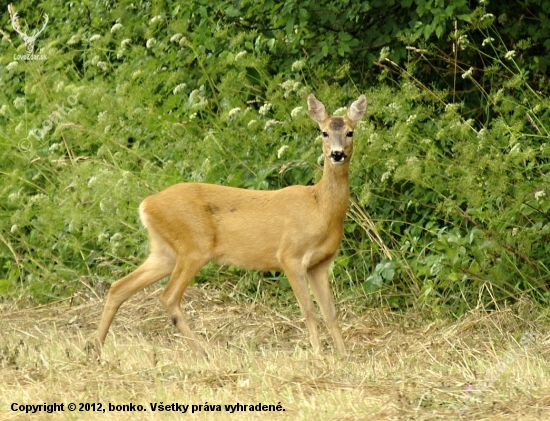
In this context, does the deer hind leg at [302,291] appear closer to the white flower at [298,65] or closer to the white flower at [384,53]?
the white flower at [384,53]

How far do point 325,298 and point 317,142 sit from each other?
1.55 meters

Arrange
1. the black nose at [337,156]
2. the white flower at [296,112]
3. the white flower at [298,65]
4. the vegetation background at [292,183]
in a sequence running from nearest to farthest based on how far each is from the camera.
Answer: the vegetation background at [292,183] < the black nose at [337,156] < the white flower at [296,112] < the white flower at [298,65]

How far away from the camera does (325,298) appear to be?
8.19m

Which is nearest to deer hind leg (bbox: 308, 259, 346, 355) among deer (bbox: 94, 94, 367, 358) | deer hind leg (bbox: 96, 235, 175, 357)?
deer (bbox: 94, 94, 367, 358)

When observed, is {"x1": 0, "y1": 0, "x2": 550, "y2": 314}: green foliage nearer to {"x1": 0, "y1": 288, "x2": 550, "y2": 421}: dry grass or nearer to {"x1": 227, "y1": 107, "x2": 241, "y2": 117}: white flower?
{"x1": 227, "y1": 107, "x2": 241, "y2": 117}: white flower

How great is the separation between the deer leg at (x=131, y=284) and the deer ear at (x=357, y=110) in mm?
1564

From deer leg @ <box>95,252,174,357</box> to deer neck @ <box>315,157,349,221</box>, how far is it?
1124mm

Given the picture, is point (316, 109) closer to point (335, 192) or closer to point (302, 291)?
point (335, 192)

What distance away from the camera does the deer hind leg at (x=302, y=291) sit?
7.93m

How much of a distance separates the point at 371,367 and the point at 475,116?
3844mm

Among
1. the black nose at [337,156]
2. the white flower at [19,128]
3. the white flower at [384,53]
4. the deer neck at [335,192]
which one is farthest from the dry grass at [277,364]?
the white flower at [19,128]

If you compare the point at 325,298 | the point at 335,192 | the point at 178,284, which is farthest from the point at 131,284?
the point at 335,192

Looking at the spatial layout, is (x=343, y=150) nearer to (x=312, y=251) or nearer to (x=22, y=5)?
(x=312, y=251)

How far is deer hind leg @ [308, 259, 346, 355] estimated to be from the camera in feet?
26.1
